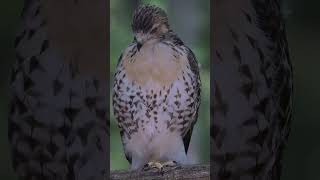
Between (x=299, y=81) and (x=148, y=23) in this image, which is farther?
(x=299, y=81)

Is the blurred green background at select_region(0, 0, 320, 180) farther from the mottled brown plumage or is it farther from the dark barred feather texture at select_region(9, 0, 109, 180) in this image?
the mottled brown plumage

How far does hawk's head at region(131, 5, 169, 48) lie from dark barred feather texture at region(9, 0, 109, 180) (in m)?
0.10

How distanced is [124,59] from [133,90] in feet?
0.16

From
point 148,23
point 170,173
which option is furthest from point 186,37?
point 170,173

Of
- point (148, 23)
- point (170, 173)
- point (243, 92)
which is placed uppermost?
point (148, 23)

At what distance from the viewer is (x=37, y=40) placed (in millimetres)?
919

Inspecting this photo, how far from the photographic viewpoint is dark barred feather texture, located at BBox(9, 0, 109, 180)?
35.1 inches

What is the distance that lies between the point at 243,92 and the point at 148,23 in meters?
0.18

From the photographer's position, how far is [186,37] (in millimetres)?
906

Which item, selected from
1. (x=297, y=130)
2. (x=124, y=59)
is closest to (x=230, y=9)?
(x=124, y=59)

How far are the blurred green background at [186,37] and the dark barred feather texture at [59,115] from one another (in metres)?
0.03

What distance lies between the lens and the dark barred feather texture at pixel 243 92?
912 millimetres

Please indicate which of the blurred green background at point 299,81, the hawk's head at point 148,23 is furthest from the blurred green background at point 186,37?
the blurred green background at point 299,81

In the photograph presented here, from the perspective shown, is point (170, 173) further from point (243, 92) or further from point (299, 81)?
point (299, 81)
